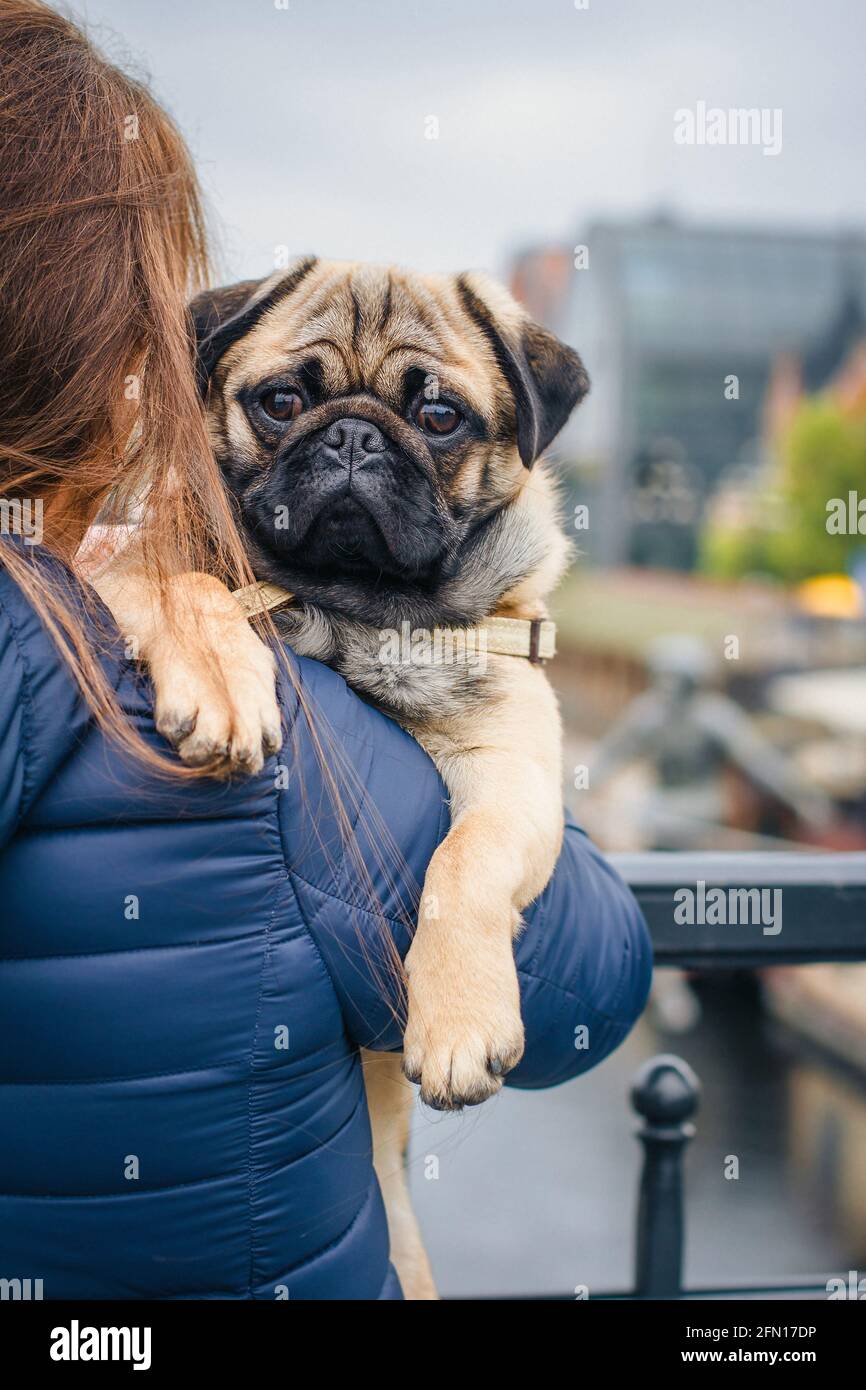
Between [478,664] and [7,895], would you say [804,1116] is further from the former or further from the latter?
[7,895]

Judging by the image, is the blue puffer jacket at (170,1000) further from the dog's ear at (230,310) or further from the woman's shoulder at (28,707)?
the dog's ear at (230,310)

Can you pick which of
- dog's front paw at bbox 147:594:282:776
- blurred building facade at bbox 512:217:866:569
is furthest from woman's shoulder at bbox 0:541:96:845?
blurred building facade at bbox 512:217:866:569

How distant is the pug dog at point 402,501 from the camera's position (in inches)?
72.9

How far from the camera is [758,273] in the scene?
101 ft

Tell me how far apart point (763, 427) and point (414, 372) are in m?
27.4

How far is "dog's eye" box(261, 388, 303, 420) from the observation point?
190 cm

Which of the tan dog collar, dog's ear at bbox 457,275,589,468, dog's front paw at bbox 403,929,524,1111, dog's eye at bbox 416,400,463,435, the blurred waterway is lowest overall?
the blurred waterway

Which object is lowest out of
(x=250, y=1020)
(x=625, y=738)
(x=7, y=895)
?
(x=625, y=738)

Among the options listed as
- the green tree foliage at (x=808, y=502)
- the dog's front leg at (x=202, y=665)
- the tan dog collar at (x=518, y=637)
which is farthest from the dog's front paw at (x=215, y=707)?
the green tree foliage at (x=808, y=502)

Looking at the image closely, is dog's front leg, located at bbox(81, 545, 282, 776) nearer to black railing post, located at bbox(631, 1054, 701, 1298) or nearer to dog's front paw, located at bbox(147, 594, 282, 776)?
dog's front paw, located at bbox(147, 594, 282, 776)

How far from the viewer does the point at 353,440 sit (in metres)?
1.86
